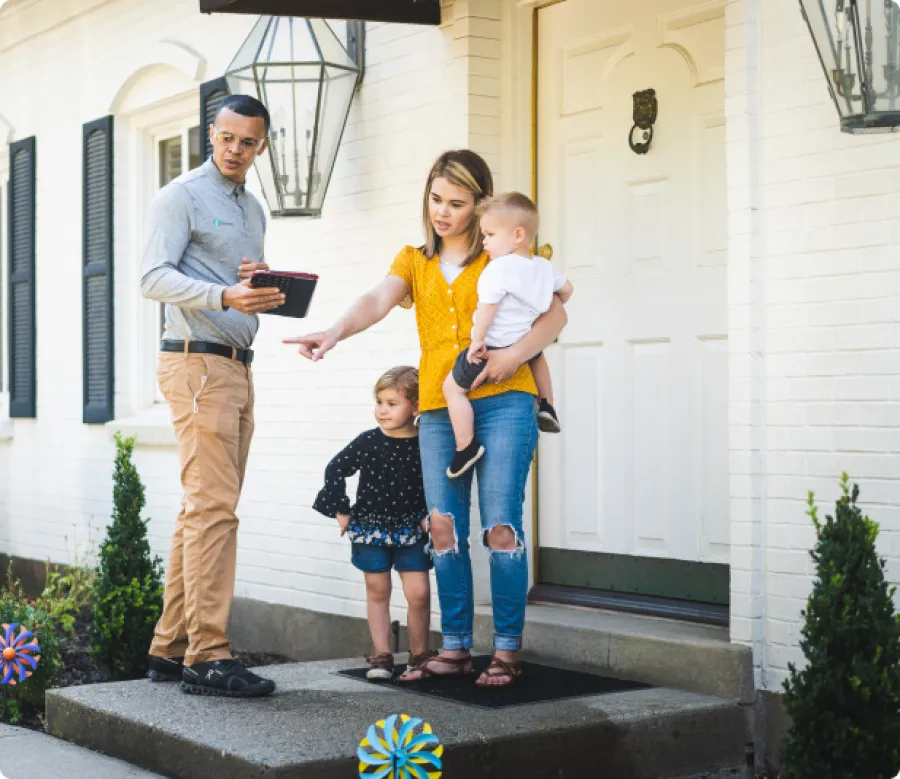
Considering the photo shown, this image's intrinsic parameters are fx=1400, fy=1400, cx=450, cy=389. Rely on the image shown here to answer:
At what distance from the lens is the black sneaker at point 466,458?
15.0 ft

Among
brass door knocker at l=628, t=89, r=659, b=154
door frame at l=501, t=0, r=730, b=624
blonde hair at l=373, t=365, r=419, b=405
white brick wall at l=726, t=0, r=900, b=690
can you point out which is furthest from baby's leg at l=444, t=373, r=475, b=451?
brass door knocker at l=628, t=89, r=659, b=154

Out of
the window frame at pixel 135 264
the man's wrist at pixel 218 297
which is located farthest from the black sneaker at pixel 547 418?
the window frame at pixel 135 264

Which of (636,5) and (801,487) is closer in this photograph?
(801,487)

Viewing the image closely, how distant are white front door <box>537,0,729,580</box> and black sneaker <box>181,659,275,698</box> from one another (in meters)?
1.73

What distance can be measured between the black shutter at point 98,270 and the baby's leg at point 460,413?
4370mm

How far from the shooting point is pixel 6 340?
10312 mm

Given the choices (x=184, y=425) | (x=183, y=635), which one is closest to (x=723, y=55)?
(x=184, y=425)

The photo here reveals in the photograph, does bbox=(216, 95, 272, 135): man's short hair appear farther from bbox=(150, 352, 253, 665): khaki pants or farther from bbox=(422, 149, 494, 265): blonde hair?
bbox=(150, 352, 253, 665): khaki pants

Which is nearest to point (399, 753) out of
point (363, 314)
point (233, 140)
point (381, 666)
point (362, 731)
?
point (362, 731)

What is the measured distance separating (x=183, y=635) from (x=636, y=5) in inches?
119

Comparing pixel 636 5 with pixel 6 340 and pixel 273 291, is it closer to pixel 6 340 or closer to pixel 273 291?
pixel 273 291

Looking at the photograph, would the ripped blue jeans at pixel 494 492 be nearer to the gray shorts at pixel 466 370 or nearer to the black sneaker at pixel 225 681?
the gray shorts at pixel 466 370

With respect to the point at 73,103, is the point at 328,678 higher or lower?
lower

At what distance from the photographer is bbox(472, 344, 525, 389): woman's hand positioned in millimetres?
4516
